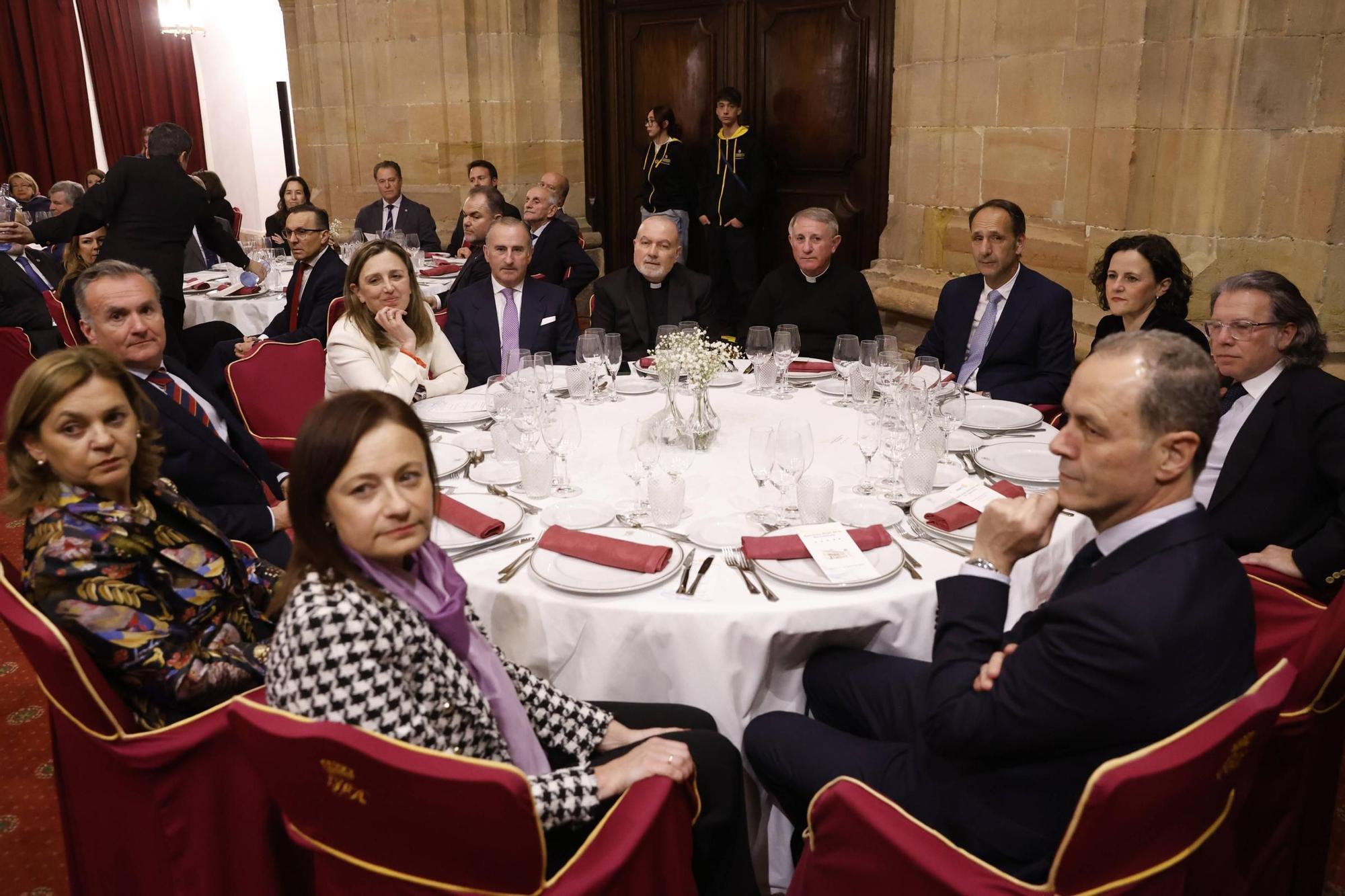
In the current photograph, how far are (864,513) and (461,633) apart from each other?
1090mm

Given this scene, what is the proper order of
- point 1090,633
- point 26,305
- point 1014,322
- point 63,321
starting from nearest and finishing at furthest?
point 1090,633
point 1014,322
point 63,321
point 26,305

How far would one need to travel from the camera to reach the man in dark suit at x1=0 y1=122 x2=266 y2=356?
18.5 ft

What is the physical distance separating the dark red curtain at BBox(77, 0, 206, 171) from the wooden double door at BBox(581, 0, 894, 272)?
6.87 meters

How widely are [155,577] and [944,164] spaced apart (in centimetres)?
497

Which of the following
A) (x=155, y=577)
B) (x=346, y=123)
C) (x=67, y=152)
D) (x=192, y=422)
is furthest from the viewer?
(x=67, y=152)

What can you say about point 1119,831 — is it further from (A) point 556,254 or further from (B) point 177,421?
(A) point 556,254

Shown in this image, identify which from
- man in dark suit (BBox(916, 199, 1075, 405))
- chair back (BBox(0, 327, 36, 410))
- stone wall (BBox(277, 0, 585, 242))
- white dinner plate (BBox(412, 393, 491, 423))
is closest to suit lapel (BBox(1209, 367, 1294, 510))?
man in dark suit (BBox(916, 199, 1075, 405))

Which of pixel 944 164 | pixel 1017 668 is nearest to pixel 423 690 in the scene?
pixel 1017 668

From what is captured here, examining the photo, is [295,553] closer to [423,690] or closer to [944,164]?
[423,690]

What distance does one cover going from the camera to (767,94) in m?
7.80

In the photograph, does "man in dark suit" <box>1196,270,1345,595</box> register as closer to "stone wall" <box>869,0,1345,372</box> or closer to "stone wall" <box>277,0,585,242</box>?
"stone wall" <box>869,0,1345,372</box>

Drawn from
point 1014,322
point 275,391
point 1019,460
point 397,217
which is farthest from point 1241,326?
point 397,217

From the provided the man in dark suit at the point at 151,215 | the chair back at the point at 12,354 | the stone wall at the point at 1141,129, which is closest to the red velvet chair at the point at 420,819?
the stone wall at the point at 1141,129

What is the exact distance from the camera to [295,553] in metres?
1.57
